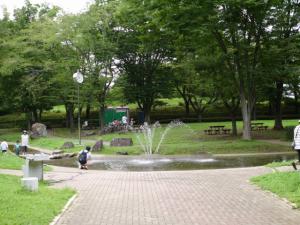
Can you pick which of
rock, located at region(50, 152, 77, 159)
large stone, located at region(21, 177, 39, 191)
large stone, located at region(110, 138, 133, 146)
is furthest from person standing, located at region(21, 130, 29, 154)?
large stone, located at region(21, 177, 39, 191)

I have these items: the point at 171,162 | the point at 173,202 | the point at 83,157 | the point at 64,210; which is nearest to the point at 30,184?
the point at 64,210

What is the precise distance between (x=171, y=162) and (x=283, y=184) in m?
10.7

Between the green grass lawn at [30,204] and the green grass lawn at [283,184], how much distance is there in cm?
478

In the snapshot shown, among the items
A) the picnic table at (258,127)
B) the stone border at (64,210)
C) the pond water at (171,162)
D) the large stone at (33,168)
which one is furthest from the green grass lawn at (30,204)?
the picnic table at (258,127)

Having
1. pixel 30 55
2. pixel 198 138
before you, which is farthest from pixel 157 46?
pixel 198 138

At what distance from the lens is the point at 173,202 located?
33.6 feet

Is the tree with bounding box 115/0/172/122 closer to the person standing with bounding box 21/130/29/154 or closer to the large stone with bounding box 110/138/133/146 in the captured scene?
the large stone with bounding box 110/138/133/146

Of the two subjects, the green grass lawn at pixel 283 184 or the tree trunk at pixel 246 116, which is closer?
the green grass lawn at pixel 283 184

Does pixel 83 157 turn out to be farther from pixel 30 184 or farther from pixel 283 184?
pixel 283 184

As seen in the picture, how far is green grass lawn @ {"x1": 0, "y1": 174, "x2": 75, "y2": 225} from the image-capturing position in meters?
8.00

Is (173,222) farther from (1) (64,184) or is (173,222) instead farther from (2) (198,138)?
(2) (198,138)

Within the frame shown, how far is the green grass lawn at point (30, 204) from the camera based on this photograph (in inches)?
315

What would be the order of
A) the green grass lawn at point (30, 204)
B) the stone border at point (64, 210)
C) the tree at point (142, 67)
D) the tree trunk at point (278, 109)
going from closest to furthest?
the green grass lawn at point (30, 204) < the stone border at point (64, 210) < the tree trunk at point (278, 109) < the tree at point (142, 67)

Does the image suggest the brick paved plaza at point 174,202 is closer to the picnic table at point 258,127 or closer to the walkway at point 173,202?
the walkway at point 173,202
